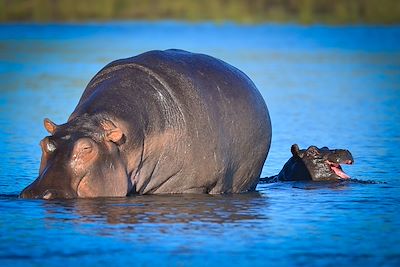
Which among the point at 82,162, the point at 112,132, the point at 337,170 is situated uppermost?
the point at 112,132

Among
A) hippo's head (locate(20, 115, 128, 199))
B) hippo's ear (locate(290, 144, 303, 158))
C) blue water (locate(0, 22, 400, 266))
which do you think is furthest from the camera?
hippo's ear (locate(290, 144, 303, 158))

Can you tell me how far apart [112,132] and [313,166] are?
278 centimetres

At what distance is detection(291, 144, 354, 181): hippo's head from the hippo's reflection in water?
1.55 meters

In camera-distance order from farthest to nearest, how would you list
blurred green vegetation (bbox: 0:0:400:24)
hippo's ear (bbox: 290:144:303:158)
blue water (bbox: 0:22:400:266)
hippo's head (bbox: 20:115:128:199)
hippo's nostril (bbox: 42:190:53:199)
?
1. blurred green vegetation (bbox: 0:0:400:24)
2. hippo's ear (bbox: 290:144:303:158)
3. hippo's nostril (bbox: 42:190:53:199)
4. hippo's head (bbox: 20:115:128:199)
5. blue water (bbox: 0:22:400:266)

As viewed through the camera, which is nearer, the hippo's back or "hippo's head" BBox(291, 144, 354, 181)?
the hippo's back

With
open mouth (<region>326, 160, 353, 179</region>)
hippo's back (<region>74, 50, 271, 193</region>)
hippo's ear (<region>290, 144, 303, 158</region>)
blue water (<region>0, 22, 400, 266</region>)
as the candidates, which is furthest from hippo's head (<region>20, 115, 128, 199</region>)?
open mouth (<region>326, 160, 353, 179</region>)

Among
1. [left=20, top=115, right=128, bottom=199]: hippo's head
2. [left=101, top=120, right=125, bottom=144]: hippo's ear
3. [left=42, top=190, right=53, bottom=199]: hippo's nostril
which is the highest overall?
[left=101, top=120, right=125, bottom=144]: hippo's ear

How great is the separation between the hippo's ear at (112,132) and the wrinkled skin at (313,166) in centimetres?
245

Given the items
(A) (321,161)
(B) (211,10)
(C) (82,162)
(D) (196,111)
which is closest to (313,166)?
(A) (321,161)

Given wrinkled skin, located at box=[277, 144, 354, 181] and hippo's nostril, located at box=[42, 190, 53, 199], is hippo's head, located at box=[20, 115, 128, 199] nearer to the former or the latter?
hippo's nostril, located at box=[42, 190, 53, 199]

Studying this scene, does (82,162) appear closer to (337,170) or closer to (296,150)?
(296,150)

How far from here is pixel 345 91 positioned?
859 inches

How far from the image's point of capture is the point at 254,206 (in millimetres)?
9008

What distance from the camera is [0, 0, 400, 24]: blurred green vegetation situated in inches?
2039
